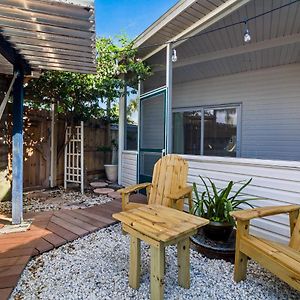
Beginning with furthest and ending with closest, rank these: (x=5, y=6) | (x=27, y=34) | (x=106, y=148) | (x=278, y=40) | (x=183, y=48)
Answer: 1. (x=106, y=148)
2. (x=183, y=48)
3. (x=278, y=40)
4. (x=27, y=34)
5. (x=5, y=6)

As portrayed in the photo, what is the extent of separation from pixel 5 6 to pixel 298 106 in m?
5.16

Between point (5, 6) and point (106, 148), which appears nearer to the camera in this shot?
point (5, 6)

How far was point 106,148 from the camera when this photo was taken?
6.20 meters

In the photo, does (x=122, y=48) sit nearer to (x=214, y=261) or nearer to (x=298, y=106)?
(x=298, y=106)

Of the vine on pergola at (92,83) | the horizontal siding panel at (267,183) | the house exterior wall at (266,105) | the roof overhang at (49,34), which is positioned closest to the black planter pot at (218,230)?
the horizontal siding panel at (267,183)

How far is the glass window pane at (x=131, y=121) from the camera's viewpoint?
5.42 meters

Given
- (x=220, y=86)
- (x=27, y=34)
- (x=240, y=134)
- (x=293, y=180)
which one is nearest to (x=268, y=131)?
(x=240, y=134)

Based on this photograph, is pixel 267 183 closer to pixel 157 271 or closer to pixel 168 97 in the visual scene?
pixel 157 271

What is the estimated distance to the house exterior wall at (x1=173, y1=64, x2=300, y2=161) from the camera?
494 cm

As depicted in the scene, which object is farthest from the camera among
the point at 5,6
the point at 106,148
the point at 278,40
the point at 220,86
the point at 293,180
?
the point at 106,148

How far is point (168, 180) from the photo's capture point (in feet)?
9.60

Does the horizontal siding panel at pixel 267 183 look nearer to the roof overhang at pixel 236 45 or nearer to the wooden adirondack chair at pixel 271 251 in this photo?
the wooden adirondack chair at pixel 271 251

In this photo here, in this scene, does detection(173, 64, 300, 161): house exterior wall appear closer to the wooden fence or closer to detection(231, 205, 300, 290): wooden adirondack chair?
detection(231, 205, 300, 290): wooden adirondack chair

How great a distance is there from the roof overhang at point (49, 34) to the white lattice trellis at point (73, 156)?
214 cm
